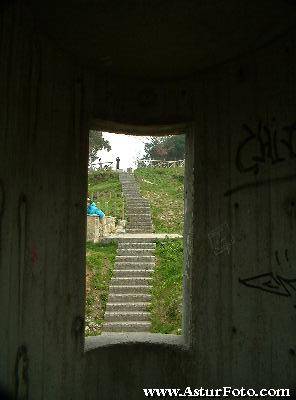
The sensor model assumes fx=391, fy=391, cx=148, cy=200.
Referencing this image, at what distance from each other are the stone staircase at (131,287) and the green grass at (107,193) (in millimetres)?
4597

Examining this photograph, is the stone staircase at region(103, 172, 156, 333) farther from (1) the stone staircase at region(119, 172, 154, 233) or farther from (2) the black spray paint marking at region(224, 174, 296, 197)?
(2) the black spray paint marking at region(224, 174, 296, 197)

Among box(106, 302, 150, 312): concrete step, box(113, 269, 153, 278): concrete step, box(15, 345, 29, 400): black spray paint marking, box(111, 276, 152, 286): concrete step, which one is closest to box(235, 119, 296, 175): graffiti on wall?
box(15, 345, 29, 400): black spray paint marking

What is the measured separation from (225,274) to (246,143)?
1129 mm

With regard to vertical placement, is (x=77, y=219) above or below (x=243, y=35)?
below

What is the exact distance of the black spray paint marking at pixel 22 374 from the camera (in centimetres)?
305

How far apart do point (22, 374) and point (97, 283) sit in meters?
5.88

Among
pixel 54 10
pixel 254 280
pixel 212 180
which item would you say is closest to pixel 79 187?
pixel 212 180

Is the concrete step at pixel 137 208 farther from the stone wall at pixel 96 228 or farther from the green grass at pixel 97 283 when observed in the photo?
the green grass at pixel 97 283

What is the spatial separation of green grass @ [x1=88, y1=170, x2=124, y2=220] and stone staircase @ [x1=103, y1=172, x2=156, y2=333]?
4.60m

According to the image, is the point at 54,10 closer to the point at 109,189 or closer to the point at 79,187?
the point at 79,187

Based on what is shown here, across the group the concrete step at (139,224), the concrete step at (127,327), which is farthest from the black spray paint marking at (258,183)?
the concrete step at (139,224)

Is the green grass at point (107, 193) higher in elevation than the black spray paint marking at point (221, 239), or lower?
higher

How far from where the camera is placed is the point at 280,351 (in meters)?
3.23

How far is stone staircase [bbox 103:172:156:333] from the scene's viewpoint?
7.63m
